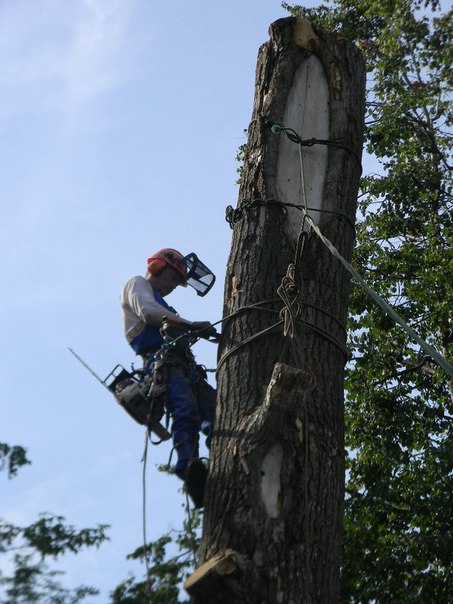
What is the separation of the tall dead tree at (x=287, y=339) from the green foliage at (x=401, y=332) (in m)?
2.70

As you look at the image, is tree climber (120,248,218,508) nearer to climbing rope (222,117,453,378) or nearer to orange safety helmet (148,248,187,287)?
orange safety helmet (148,248,187,287)

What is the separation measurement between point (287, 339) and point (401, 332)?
17.5ft

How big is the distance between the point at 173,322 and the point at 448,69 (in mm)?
6899

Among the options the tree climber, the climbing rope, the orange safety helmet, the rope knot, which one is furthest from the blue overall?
the rope knot

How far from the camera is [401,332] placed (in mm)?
9078

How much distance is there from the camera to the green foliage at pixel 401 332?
6.59 m

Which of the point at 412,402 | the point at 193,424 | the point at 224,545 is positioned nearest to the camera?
the point at 224,545

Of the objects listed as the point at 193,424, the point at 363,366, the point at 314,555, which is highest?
the point at 363,366

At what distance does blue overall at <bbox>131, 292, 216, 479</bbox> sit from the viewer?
4.63m

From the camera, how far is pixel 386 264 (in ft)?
31.3

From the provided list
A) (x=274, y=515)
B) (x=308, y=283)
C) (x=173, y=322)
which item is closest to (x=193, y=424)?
(x=173, y=322)

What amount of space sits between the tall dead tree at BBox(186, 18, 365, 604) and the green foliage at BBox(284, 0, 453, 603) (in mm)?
2700

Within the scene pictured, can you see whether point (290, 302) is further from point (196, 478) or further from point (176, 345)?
point (176, 345)

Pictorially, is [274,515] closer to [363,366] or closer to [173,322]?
[173,322]
